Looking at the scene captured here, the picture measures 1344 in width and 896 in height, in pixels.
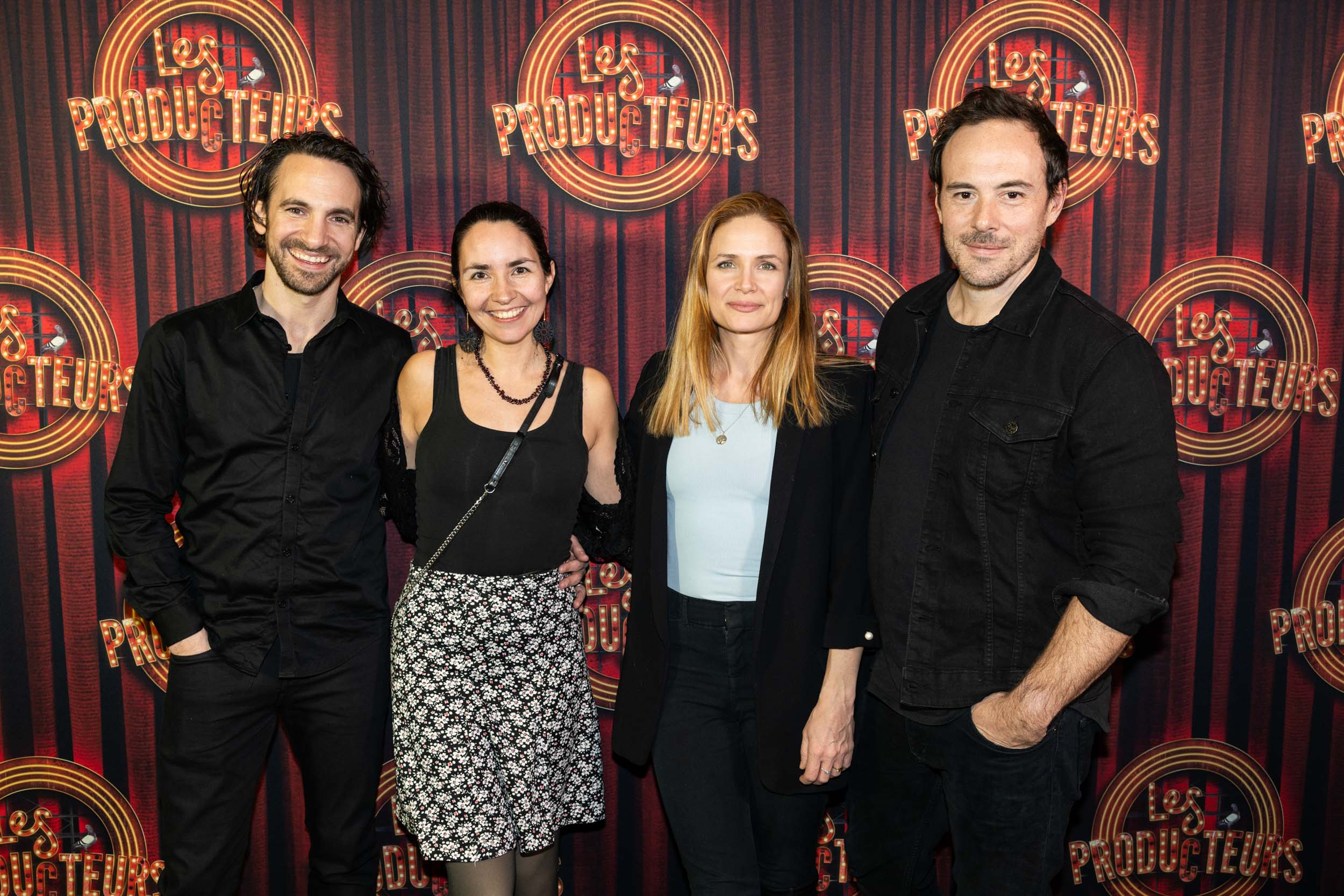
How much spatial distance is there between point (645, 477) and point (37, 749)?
2325 mm

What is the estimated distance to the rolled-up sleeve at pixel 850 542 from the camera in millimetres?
2164

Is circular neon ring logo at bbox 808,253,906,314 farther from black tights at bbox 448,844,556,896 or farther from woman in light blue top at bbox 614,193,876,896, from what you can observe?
black tights at bbox 448,844,556,896

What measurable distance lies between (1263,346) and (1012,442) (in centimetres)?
164

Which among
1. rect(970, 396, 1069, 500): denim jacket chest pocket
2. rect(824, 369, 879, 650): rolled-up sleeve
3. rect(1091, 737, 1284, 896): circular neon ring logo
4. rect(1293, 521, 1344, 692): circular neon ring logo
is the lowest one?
rect(1091, 737, 1284, 896): circular neon ring logo

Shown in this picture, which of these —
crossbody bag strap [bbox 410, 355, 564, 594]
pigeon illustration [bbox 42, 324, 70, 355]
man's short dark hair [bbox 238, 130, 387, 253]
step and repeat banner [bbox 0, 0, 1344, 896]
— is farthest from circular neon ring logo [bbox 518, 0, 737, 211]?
pigeon illustration [bbox 42, 324, 70, 355]

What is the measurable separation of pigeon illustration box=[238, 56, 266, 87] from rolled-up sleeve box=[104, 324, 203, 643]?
951 mm

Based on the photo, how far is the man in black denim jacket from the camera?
1829mm

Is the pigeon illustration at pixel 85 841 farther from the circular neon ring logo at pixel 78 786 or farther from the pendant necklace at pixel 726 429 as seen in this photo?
the pendant necklace at pixel 726 429

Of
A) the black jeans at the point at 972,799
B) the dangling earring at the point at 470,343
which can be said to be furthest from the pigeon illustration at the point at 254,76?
the black jeans at the point at 972,799

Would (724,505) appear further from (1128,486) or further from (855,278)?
(855,278)

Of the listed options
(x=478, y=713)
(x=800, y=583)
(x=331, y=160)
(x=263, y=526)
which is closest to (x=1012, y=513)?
(x=800, y=583)

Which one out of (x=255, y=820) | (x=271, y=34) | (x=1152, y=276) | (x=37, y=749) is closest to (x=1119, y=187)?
(x=1152, y=276)

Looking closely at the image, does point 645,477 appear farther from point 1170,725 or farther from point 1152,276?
point 1170,725

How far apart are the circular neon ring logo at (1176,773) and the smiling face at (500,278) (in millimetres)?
2497
